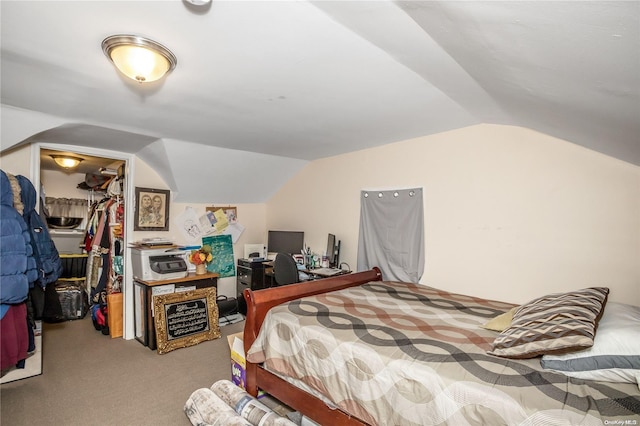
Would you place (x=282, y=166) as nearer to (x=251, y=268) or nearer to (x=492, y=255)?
(x=251, y=268)

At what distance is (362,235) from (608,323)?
234cm

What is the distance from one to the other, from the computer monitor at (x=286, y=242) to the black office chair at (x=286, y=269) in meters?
0.82

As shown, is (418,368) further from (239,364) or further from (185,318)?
(185,318)

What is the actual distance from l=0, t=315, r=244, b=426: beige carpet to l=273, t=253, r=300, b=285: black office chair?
0.93m

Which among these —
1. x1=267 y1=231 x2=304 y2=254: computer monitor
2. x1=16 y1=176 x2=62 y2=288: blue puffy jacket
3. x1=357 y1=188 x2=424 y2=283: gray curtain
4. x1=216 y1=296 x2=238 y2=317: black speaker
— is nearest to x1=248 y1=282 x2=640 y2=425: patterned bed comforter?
x1=357 y1=188 x2=424 y2=283: gray curtain

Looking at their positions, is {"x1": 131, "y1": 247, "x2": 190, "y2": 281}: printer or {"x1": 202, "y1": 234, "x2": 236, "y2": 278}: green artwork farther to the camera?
{"x1": 202, "y1": 234, "x2": 236, "y2": 278}: green artwork

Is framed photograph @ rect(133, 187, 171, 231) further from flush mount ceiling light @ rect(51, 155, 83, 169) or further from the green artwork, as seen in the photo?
flush mount ceiling light @ rect(51, 155, 83, 169)

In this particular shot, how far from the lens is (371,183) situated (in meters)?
3.63

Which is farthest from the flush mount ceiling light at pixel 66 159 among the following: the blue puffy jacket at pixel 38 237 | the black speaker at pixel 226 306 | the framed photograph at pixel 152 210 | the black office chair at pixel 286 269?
the black office chair at pixel 286 269

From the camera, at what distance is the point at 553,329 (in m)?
1.48

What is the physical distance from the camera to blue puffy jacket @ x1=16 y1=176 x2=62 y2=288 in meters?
2.68

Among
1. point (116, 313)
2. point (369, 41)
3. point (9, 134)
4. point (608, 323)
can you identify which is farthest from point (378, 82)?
point (116, 313)

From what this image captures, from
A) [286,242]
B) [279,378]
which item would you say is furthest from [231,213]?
[279,378]

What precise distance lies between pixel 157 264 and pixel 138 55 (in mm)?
2521
